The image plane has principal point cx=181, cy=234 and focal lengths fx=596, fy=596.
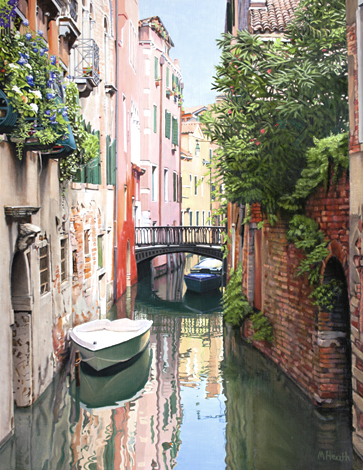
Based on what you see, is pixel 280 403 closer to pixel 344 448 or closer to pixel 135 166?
pixel 344 448

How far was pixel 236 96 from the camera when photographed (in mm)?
9438

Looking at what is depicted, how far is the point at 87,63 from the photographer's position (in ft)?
41.5

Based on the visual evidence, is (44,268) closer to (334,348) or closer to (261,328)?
(261,328)

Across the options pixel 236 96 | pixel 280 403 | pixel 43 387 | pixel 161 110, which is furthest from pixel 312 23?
pixel 161 110

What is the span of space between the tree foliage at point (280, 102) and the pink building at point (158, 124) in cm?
1491

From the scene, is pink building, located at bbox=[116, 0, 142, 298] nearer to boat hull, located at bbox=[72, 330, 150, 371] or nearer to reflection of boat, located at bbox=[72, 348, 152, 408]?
reflection of boat, located at bbox=[72, 348, 152, 408]

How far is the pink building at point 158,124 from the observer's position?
83.1ft

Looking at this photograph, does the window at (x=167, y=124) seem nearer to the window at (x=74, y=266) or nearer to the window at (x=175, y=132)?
the window at (x=175, y=132)

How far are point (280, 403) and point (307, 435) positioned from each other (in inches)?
48.6

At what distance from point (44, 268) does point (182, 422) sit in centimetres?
320

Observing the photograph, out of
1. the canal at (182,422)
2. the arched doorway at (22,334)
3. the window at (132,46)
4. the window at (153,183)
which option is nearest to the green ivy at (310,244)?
the canal at (182,422)

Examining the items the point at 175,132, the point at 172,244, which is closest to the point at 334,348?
the point at 172,244

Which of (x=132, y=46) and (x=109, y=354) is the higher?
(x=132, y=46)

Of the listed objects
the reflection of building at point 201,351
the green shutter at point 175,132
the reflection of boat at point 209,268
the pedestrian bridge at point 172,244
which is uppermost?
the green shutter at point 175,132
